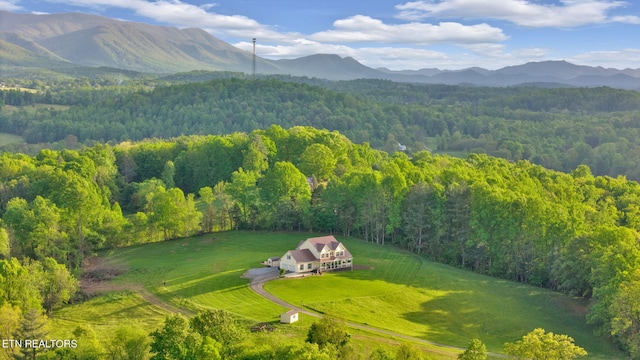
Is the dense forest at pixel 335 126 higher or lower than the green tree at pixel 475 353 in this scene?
higher

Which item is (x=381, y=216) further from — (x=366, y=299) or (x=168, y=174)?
(x=168, y=174)

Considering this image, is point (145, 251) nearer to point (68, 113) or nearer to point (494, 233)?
point (494, 233)

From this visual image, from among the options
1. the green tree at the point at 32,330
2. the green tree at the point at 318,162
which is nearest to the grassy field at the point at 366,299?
the green tree at the point at 32,330

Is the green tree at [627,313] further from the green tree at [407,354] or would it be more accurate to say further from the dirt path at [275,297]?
the green tree at [407,354]

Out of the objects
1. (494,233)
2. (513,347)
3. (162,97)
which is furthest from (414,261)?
(162,97)

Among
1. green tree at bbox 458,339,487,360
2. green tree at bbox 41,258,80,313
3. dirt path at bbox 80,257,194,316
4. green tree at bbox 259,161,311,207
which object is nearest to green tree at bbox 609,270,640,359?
green tree at bbox 458,339,487,360

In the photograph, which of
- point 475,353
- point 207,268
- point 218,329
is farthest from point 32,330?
point 475,353

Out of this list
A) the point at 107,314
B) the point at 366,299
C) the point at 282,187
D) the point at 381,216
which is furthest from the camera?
the point at 282,187
